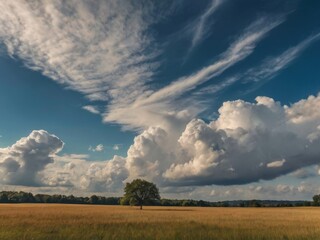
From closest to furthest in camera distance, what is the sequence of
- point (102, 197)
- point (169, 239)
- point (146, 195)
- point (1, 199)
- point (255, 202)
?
1. point (169, 239)
2. point (146, 195)
3. point (255, 202)
4. point (1, 199)
5. point (102, 197)

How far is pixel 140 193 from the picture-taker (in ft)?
287

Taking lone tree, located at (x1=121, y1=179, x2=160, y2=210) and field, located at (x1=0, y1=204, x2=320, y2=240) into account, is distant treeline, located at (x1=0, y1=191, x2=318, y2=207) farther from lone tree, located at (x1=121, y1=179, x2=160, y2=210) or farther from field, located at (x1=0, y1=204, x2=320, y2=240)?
field, located at (x1=0, y1=204, x2=320, y2=240)

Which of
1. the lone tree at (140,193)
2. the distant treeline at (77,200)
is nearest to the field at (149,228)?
the lone tree at (140,193)

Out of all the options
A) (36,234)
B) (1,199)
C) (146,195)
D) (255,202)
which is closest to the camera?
(36,234)

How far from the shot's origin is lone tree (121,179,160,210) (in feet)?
285

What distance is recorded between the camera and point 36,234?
1880cm

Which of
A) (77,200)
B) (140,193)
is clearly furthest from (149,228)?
(77,200)

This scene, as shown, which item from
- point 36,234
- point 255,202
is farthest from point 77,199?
point 36,234

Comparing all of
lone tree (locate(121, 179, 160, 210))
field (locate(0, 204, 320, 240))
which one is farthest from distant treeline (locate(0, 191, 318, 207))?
field (locate(0, 204, 320, 240))

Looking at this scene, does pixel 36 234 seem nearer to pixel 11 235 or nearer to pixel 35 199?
pixel 11 235

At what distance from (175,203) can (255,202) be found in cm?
3458

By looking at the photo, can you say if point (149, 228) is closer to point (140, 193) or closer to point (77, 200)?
point (140, 193)

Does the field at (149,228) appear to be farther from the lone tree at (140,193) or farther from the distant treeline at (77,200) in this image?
the distant treeline at (77,200)

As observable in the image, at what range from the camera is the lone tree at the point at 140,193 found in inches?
3418
